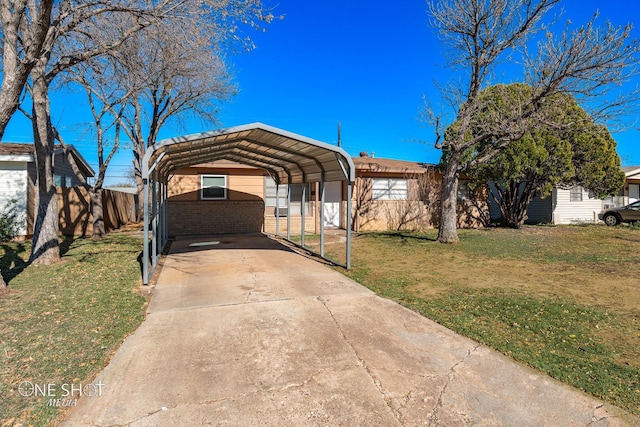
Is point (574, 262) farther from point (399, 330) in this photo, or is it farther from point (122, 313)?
point (122, 313)

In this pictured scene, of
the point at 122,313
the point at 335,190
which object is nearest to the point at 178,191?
the point at 335,190

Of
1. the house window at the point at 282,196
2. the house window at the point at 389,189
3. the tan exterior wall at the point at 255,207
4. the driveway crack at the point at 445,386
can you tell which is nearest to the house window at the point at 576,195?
the tan exterior wall at the point at 255,207

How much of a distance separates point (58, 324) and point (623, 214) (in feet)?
71.5

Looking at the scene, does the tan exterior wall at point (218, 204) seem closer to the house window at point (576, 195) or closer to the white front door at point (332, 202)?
the white front door at point (332, 202)

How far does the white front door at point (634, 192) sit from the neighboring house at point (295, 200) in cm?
1198

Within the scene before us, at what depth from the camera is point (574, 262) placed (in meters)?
8.20

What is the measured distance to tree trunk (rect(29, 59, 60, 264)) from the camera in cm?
748

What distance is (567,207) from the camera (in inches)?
733

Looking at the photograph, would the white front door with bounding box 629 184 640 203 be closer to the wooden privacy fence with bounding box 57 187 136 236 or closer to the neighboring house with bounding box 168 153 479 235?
the neighboring house with bounding box 168 153 479 235

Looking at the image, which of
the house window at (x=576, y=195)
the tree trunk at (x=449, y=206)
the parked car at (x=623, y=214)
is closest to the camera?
the tree trunk at (x=449, y=206)

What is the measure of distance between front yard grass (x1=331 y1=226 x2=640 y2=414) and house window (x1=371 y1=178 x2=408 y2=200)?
458 cm

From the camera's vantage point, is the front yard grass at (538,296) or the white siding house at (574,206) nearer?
the front yard grass at (538,296)

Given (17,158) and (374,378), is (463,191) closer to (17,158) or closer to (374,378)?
(374,378)

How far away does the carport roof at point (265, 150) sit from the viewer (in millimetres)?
5977
